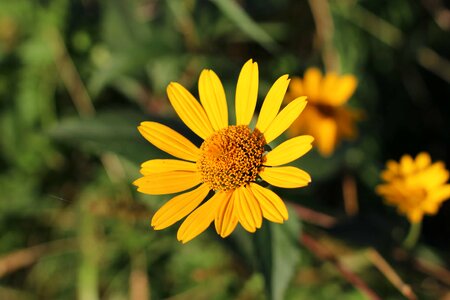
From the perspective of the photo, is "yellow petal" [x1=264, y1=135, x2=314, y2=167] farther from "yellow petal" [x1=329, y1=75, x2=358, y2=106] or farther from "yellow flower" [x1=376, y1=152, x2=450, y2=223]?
"yellow petal" [x1=329, y1=75, x2=358, y2=106]

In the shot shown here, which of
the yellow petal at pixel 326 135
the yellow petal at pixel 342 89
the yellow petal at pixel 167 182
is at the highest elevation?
the yellow petal at pixel 342 89

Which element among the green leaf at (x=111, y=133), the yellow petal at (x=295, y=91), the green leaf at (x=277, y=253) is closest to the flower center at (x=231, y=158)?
the green leaf at (x=277, y=253)

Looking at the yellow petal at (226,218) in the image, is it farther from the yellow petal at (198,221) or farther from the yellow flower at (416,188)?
the yellow flower at (416,188)

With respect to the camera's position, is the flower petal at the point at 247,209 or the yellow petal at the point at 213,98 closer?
the flower petal at the point at 247,209

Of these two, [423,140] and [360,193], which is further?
[423,140]

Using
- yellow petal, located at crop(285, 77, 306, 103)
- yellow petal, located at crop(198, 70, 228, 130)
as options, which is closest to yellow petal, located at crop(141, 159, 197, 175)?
yellow petal, located at crop(198, 70, 228, 130)

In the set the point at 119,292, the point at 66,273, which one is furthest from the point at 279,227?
the point at 66,273

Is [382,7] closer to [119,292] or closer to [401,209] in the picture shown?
[401,209]
